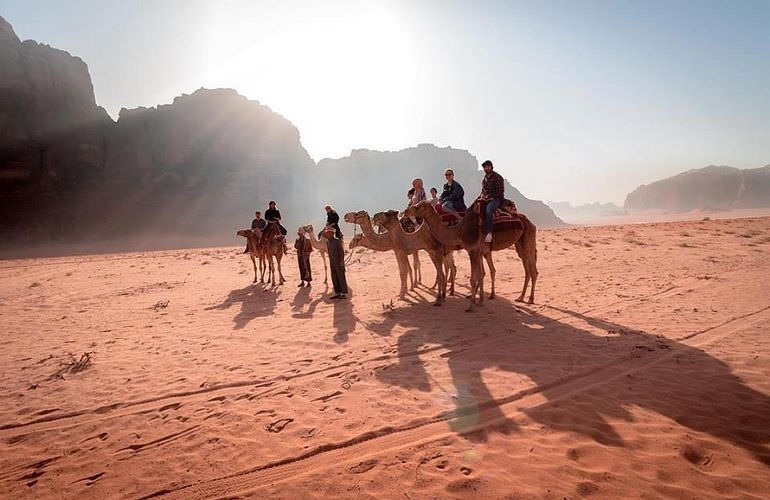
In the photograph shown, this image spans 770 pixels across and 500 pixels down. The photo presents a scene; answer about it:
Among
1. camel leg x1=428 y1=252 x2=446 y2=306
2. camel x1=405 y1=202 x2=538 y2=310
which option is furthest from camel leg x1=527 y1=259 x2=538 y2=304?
camel leg x1=428 y1=252 x2=446 y2=306

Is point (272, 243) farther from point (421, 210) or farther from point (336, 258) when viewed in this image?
point (421, 210)

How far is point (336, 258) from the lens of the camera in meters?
11.9

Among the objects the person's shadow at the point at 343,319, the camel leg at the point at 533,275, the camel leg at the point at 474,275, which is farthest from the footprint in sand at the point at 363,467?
the camel leg at the point at 533,275

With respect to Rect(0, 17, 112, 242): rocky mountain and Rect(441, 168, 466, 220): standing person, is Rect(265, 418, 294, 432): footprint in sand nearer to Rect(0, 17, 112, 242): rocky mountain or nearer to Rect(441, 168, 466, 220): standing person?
Rect(441, 168, 466, 220): standing person

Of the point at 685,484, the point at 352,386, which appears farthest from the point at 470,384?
the point at 685,484

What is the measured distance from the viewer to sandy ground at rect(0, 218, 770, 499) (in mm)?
3719

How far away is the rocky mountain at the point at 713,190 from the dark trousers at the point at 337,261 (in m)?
176

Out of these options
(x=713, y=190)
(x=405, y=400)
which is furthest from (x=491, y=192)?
(x=713, y=190)

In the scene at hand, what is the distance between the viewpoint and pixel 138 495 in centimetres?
372

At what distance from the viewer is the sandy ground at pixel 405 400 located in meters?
3.72

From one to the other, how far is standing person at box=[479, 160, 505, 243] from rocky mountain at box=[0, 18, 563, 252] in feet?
186

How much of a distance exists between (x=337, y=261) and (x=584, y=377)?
8097 mm

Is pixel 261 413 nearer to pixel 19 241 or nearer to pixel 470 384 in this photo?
pixel 470 384

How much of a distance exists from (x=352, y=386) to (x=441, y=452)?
206 centimetres
